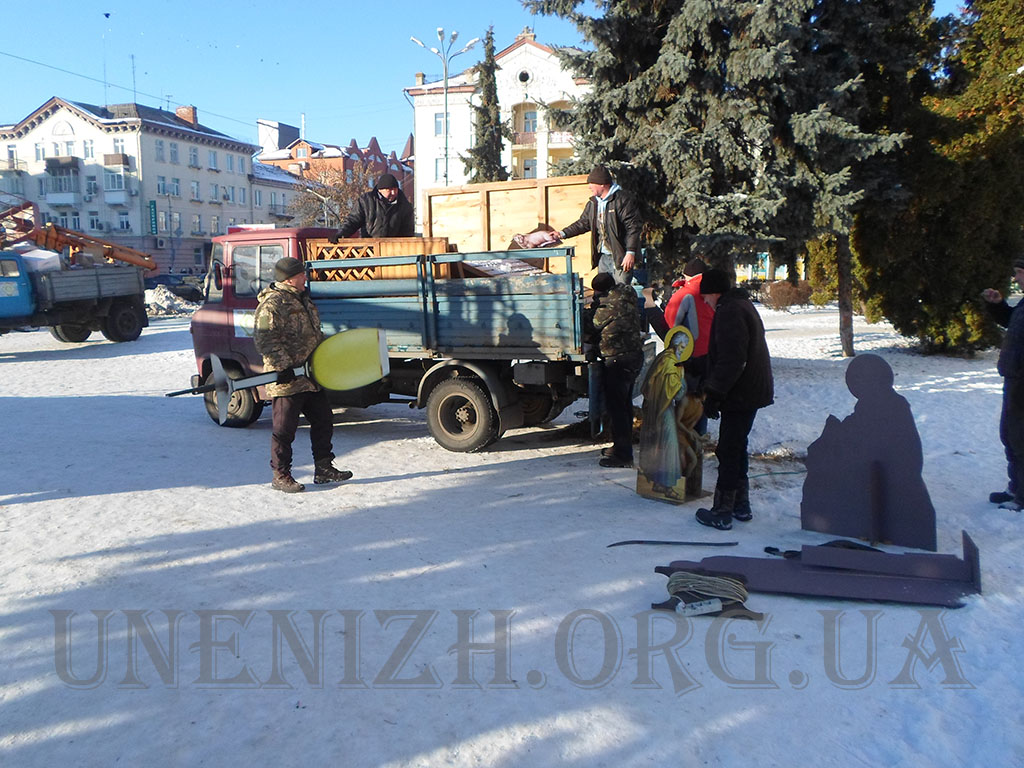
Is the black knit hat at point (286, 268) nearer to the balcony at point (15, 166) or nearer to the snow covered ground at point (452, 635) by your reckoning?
the snow covered ground at point (452, 635)

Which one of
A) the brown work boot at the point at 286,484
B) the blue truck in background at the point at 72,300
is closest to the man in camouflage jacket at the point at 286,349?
the brown work boot at the point at 286,484

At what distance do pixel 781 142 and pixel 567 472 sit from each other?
25.1 ft

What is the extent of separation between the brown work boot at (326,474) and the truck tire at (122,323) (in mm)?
15571

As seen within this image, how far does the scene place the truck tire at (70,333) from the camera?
65.1 ft

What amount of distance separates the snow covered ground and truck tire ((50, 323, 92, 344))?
47.2 ft

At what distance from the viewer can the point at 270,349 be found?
6438 millimetres

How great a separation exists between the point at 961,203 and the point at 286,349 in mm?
11484

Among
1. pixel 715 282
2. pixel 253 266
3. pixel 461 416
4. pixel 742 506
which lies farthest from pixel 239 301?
pixel 742 506

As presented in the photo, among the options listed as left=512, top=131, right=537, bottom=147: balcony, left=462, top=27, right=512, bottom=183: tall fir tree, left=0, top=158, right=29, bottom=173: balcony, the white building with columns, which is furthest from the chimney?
left=462, top=27, right=512, bottom=183: tall fir tree

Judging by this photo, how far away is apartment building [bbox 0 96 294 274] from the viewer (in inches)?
2277

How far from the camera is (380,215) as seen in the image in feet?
28.8

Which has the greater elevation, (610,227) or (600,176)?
(600,176)

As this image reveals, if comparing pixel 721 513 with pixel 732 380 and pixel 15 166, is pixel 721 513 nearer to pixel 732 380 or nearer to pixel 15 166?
pixel 732 380

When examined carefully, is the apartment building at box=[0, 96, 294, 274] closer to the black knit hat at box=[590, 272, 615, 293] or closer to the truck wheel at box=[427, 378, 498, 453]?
the truck wheel at box=[427, 378, 498, 453]
